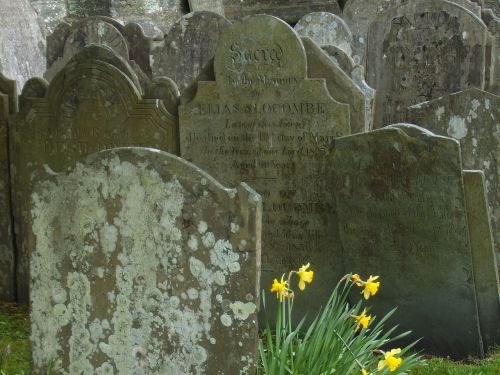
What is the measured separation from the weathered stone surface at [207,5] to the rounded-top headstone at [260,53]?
12123mm

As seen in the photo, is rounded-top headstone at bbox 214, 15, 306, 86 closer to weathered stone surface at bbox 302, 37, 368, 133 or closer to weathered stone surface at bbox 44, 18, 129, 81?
weathered stone surface at bbox 302, 37, 368, 133

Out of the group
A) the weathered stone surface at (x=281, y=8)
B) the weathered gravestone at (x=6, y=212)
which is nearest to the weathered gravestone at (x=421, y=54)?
the weathered gravestone at (x=6, y=212)

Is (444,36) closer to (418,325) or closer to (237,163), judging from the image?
(237,163)

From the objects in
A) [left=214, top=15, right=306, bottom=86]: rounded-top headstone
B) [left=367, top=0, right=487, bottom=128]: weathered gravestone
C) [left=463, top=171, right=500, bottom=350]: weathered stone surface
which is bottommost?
[left=463, top=171, right=500, bottom=350]: weathered stone surface

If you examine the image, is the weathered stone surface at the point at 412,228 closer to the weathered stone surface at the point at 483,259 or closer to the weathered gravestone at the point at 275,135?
the weathered stone surface at the point at 483,259

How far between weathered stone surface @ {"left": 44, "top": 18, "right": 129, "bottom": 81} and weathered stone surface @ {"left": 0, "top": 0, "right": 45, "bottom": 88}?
360 millimetres

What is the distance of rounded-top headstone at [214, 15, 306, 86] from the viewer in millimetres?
6539

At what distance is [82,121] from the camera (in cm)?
707

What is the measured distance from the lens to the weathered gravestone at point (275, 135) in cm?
656

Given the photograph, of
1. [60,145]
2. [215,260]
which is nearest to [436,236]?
[215,260]

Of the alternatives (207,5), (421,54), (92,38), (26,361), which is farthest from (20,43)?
(207,5)

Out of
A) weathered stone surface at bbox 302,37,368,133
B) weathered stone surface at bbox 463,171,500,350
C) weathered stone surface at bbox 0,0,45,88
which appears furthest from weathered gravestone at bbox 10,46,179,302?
weathered stone surface at bbox 0,0,45,88

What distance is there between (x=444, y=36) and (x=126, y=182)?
6.51 m

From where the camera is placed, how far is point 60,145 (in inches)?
282
